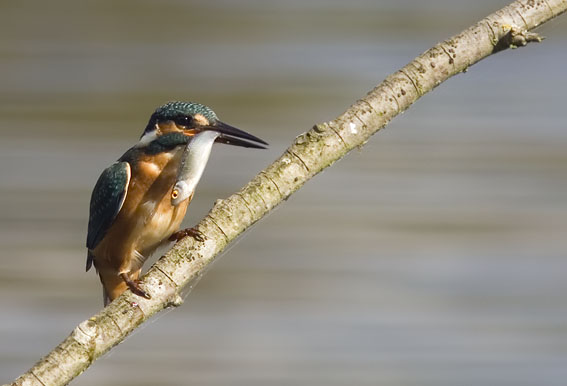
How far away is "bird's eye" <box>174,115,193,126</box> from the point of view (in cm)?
195

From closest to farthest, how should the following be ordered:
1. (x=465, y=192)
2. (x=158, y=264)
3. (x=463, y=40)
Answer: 1. (x=158, y=264)
2. (x=463, y=40)
3. (x=465, y=192)

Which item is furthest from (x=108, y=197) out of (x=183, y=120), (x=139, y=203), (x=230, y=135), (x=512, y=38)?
(x=512, y=38)

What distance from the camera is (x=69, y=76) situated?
6.90 meters

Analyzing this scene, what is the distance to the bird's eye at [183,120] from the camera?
195 centimetres

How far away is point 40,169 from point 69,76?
0.73 metres

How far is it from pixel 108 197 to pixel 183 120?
271 millimetres

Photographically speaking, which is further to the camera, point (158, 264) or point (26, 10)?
point (26, 10)

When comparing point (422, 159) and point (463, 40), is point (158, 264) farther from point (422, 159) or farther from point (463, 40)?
point (422, 159)

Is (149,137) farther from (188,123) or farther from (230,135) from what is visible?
(230,135)

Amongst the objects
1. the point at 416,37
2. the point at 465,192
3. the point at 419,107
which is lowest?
the point at 465,192

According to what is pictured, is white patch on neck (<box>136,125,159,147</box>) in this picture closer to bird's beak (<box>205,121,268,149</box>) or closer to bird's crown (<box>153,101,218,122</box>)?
bird's crown (<box>153,101,218,122</box>)

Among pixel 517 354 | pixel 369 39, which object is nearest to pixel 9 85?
pixel 369 39

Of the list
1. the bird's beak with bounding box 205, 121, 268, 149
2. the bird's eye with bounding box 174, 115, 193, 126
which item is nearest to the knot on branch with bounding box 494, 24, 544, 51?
the bird's beak with bounding box 205, 121, 268, 149

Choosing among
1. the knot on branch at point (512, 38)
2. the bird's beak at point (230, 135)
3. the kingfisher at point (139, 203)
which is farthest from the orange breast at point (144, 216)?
the knot on branch at point (512, 38)
